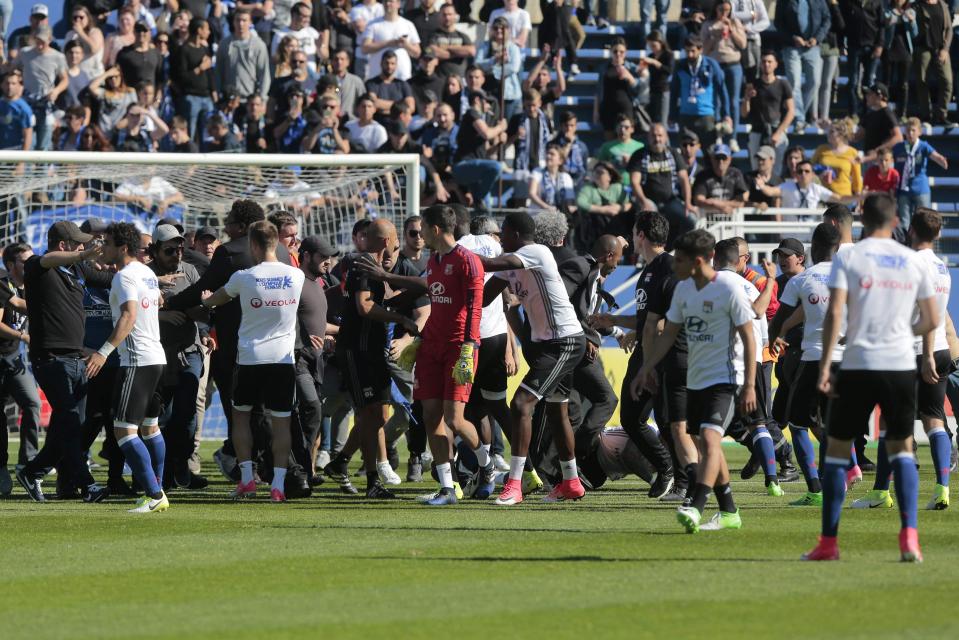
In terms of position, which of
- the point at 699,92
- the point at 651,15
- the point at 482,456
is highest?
the point at 651,15

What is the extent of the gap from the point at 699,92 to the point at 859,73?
4.05m

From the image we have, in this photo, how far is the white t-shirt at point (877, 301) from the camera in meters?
8.25

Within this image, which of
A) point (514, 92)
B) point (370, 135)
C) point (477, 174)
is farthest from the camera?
point (514, 92)

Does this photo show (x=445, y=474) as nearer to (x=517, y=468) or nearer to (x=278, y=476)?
(x=517, y=468)

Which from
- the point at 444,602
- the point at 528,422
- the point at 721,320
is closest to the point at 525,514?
the point at 528,422

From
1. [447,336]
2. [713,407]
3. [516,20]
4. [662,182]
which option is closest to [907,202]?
[662,182]

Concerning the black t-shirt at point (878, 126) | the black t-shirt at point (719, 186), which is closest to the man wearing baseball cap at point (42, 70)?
the black t-shirt at point (719, 186)

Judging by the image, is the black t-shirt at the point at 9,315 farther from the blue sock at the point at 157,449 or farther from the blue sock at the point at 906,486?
the blue sock at the point at 906,486

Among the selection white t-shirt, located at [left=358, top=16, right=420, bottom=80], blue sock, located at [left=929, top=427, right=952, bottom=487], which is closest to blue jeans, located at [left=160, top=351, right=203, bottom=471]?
blue sock, located at [left=929, top=427, right=952, bottom=487]

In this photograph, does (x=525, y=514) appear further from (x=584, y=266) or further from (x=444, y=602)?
(x=444, y=602)

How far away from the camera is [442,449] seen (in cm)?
1177

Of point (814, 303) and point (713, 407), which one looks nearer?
point (713, 407)

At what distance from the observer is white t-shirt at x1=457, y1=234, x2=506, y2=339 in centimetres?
1213

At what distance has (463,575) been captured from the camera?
807 cm
